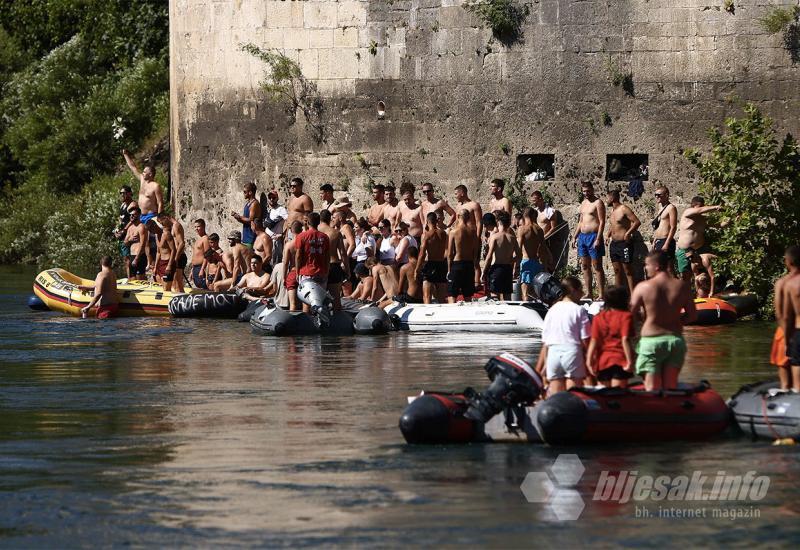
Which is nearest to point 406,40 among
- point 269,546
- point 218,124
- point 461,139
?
point 461,139

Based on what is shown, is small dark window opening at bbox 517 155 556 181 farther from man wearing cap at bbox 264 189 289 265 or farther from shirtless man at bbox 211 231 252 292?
shirtless man at bbox 211 231 252 292

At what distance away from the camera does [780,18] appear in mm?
22703

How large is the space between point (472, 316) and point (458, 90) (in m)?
5.22

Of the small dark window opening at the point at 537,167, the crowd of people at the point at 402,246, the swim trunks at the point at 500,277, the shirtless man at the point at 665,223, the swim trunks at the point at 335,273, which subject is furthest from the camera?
the small dark window opening at the point at 537,167

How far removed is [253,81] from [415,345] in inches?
322

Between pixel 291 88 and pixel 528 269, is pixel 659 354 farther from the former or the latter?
pixel 291 88

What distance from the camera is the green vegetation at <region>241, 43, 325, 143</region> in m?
25.6

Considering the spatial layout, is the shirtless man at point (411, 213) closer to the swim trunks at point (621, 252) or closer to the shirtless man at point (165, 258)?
the swim trunks at point (621, 252)

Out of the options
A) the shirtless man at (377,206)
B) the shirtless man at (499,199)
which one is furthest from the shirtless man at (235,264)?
the shirtless man at (499,199)

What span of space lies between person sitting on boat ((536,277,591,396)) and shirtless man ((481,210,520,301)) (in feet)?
29.7

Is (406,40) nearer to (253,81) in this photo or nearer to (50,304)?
(253,81)

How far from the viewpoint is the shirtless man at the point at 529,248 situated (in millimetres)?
22328

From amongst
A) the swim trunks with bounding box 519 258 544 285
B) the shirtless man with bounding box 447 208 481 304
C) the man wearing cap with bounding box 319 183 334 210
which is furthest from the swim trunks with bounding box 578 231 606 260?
the man wearing cap with bounding box 319 183 334 210

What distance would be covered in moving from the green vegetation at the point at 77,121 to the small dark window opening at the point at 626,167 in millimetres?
13174
